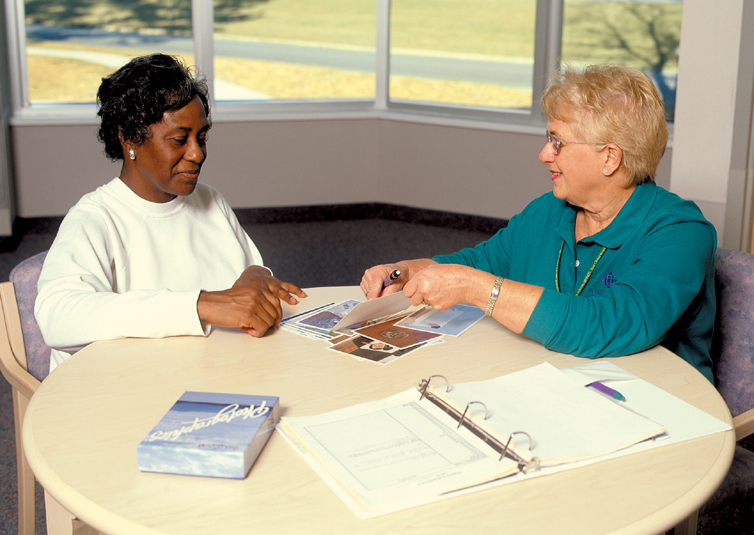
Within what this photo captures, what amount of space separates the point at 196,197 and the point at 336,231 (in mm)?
4006

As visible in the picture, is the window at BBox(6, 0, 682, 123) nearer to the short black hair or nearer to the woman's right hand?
the woman's right hand

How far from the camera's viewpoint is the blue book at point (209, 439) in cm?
113

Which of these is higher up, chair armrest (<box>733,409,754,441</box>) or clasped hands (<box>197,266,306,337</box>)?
clasped hands (<box>197,266,306,337</box>)

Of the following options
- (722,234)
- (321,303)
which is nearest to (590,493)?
(321,303)

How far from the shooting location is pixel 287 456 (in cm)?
121

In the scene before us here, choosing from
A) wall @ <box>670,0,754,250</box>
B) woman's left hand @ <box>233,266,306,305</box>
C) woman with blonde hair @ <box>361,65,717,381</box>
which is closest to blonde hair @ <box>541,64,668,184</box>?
woman with blonde hair @ <box>361,65,717,381</box>

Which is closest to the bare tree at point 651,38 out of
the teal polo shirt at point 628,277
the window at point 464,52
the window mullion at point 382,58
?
the window at point 464,52

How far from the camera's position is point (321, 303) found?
2039mm

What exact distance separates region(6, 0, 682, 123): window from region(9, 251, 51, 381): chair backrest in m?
4.49

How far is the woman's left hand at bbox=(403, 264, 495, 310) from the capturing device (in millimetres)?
1686

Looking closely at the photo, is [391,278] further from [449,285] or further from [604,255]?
[604,255]

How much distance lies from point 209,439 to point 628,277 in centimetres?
102

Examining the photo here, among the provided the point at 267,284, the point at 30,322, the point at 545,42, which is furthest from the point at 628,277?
the point at 545,42

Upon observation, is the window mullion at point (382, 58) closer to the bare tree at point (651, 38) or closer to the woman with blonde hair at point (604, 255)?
the bare tree at point (651, 38)
